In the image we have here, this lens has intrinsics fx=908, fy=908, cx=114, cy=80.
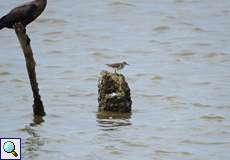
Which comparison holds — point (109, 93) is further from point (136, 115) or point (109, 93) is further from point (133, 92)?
point (133, 92)

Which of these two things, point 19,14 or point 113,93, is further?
point 113,93

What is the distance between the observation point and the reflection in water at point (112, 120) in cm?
1504

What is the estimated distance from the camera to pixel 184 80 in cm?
1914

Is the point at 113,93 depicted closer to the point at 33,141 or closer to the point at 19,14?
the point at 33,141

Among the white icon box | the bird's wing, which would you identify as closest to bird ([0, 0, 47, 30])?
the bird's wing

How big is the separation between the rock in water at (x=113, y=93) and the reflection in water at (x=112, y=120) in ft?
0.26

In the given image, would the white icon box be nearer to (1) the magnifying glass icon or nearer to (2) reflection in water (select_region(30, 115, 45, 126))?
(1) the magnifying glass icon

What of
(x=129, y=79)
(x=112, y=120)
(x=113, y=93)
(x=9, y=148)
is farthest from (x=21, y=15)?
(x=129, y=79)

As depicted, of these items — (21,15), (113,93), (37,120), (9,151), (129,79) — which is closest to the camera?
(9,151)

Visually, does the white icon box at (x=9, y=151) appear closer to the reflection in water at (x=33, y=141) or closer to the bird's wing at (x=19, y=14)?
the reflection in water at (x=33, y=141)

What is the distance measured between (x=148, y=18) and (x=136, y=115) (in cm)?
937

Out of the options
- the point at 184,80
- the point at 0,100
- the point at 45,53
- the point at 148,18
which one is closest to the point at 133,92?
the point at 184,80

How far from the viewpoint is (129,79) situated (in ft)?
63.6

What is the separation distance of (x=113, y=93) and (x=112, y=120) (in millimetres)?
465
